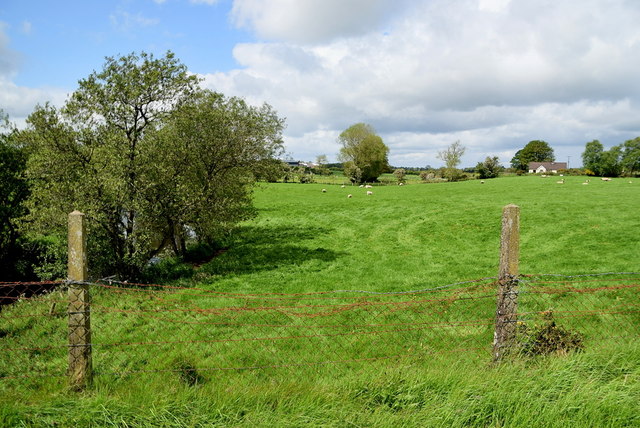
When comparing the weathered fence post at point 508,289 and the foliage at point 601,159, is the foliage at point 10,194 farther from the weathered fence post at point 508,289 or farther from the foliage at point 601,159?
the foliage at point 601,159

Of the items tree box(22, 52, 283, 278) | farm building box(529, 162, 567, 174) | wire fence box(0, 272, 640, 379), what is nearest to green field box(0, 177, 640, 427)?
wire fence box(0, 272, 640, 379)

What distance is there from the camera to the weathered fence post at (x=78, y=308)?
576cm

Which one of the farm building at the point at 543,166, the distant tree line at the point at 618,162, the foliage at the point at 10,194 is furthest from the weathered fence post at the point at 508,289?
the farm building at the point at 543,166

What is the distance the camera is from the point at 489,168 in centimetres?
8238

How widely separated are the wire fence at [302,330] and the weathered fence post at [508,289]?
160 centimetres

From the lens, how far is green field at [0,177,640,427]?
15.9ft

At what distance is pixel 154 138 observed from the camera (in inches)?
698

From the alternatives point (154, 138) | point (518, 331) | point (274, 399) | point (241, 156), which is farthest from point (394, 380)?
point (241, 156)

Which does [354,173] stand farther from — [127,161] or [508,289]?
[508,289]

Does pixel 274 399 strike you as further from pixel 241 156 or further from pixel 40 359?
pixel 241 156

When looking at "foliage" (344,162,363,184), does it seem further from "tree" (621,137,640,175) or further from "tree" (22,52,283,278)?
"tree" (22,52,283,278)

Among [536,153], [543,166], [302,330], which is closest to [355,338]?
[302,330]

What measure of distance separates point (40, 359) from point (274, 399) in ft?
30.2

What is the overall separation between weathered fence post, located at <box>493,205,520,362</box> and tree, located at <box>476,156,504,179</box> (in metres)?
81.0
